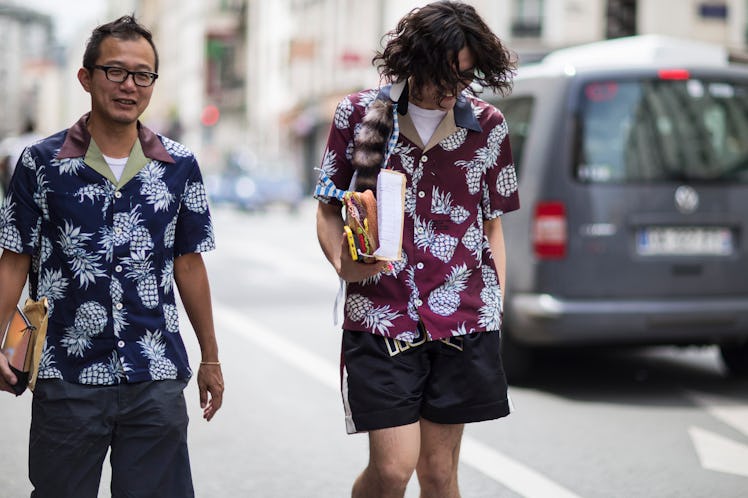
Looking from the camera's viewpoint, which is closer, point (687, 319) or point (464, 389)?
point (464, 389)

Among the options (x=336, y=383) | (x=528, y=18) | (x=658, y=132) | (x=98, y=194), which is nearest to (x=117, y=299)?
(x=98, y=194)

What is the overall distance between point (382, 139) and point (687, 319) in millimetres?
4409

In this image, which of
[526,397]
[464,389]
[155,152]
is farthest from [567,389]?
[155,152]

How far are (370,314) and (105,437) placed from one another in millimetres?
798

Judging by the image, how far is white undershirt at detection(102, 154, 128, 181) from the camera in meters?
3.50

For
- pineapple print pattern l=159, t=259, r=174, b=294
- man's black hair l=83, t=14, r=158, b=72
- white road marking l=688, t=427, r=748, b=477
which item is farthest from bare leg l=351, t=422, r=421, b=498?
white road marking l=688, t=427, r=748, b=477

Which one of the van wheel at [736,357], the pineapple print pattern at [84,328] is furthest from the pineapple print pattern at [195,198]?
the van wheel at [736,357]

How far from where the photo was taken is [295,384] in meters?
8.51

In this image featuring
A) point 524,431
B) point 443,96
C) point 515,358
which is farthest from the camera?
point 515,358

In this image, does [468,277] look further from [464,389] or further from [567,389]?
[567,389]

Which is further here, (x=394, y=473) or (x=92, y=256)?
(x=394, y=473)

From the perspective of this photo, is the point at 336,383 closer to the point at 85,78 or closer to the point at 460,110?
the point at 460,110

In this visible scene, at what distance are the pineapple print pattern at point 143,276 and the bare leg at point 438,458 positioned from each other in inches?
34.6

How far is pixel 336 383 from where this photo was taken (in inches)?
337
